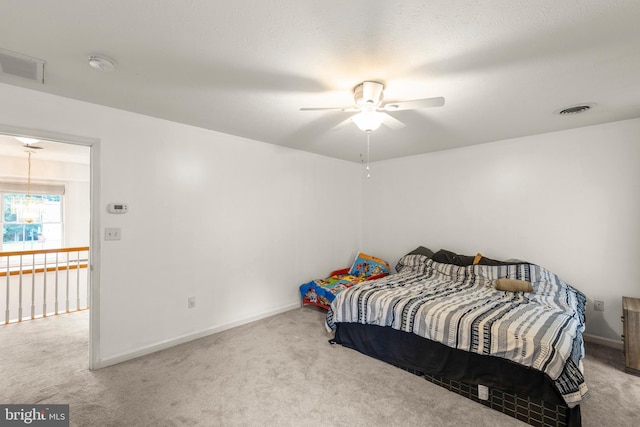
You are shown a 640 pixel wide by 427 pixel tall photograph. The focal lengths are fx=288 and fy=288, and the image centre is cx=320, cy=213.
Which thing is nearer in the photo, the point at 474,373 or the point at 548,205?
the point at 474,373

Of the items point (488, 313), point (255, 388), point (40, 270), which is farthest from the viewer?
point (40, 270)

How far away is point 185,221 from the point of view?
3.13m

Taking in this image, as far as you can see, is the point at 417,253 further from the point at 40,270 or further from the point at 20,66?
the point at 40,270

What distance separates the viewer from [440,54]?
1733 mm

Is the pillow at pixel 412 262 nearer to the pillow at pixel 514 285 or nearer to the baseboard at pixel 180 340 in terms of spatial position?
the pillow at pixel 514 285

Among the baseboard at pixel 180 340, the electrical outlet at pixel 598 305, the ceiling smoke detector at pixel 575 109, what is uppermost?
the ceiling smoke detector at pixel 575 109

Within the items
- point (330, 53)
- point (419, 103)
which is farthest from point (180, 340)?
point (419, 103)

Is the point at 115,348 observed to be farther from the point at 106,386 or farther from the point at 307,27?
the point at 307,27

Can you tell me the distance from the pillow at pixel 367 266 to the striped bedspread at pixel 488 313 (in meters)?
0.70

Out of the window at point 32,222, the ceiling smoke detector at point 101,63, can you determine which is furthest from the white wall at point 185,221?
the window at point 32,222

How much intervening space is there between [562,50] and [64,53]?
2985mm

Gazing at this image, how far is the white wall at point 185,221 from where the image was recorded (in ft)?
8.58

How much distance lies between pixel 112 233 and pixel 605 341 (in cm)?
505

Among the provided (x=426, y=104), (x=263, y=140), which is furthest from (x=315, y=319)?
(x=426, y=104)
